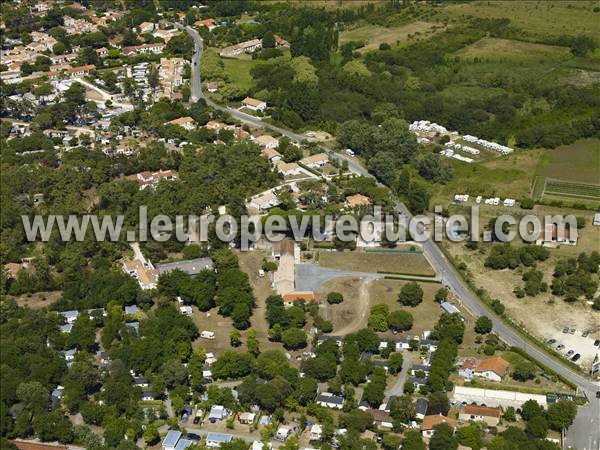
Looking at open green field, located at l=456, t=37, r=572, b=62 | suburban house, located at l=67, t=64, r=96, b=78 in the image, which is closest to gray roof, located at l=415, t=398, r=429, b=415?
open green field, located at l=456, t=37, r=572, b=62

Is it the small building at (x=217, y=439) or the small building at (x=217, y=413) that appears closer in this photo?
the small building at (x=217, y=439)

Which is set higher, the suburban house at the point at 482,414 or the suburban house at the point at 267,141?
the suburban house at the point at 267,141

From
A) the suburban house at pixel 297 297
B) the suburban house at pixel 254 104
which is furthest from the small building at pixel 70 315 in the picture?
the suburban house at pixel 254 104

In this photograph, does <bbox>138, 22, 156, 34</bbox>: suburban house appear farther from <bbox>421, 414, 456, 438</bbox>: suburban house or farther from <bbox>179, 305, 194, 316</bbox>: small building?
<bbox>421, 414, 456, 438</bbox>: suburban house

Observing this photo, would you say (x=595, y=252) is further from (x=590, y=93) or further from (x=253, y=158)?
(x=590, y=93)

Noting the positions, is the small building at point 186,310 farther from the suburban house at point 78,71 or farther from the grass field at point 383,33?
the grass field at point 383,33

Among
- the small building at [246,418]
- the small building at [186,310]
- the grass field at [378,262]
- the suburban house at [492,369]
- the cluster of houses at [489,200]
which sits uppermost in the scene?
the cluster of houses at [489,200]

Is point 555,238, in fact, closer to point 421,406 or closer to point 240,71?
point 421,406
